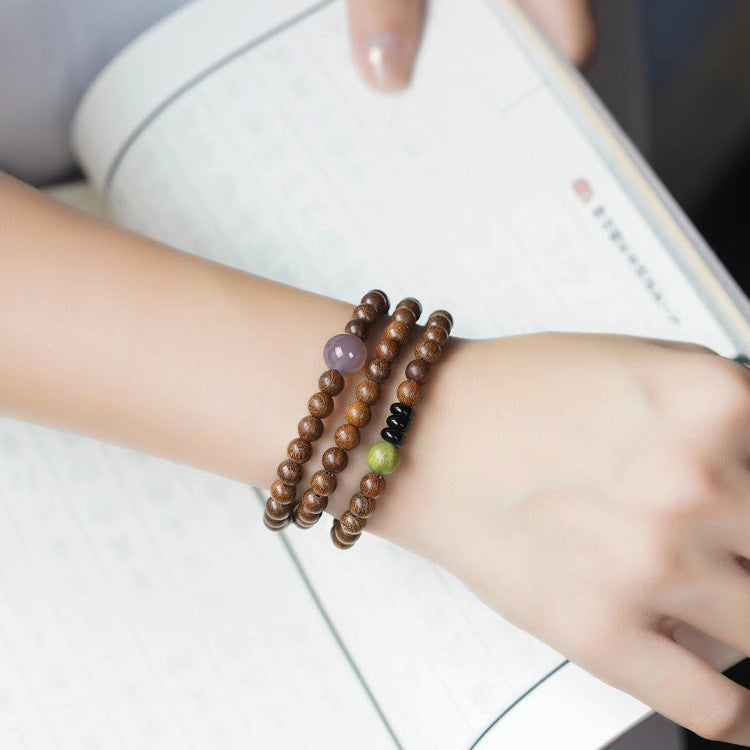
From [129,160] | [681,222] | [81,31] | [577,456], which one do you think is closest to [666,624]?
[577,456]

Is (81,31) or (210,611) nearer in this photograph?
(210,611)

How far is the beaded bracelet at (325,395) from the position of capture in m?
0.46

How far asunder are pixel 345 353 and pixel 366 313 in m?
0.03

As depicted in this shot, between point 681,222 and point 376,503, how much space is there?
0.27m

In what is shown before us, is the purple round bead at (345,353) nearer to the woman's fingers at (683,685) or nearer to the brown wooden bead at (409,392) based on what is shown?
the brown wooden bead at (409,392)

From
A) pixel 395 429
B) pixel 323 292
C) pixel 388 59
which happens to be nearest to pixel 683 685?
pixel 395 429

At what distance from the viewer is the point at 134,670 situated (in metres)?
0.51

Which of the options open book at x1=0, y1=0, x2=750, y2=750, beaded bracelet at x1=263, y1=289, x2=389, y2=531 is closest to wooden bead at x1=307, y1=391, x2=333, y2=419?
beaded bracelet at x1=263, y1=289, x2=389, y2=531

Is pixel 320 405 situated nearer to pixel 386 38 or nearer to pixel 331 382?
pixel 331 382

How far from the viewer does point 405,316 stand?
18.7 inches

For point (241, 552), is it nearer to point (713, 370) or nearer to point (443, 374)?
point (443, 374)

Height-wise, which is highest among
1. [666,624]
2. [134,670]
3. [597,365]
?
[597,365]

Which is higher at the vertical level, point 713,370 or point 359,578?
point 713,370

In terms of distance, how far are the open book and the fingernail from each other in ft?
0.04
